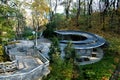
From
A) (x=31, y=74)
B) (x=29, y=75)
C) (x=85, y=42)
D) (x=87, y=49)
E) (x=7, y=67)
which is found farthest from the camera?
(x=85, y=42)

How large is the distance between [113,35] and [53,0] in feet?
68.1

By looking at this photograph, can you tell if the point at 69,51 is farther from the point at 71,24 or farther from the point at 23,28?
the point at 23,28

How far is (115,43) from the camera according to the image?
109 feet

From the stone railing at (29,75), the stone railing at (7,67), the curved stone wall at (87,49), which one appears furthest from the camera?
the curved stone wall at (87,49)

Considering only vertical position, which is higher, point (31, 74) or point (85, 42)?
point (85, 42)

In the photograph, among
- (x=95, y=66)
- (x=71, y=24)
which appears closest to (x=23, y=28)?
(x=71, y=24)

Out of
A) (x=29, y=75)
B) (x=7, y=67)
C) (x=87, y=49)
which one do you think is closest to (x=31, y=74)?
(x=29, y=75)

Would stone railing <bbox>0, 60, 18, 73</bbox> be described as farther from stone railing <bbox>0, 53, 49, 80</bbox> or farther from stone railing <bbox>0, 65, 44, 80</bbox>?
stone railing <bbox>0, 65, 44, 80</bbox>

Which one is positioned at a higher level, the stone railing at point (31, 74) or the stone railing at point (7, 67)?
the stone railing at point (7, 67)

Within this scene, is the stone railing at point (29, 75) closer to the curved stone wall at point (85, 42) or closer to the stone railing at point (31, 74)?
the stone railing at point (31, 74)

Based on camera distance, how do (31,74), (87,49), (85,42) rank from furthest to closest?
(85,42), (87,49), (31,74)

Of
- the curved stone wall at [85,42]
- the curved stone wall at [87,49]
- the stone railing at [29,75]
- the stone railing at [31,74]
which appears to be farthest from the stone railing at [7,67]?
the curved stone wall at [85,42]

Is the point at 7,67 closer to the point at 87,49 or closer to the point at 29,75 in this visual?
the point at 29,75

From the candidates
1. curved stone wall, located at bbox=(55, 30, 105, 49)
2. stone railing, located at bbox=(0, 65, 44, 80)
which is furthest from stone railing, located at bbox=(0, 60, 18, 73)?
curved stone wall, located at bbox=(55, 30, 105, 49)
